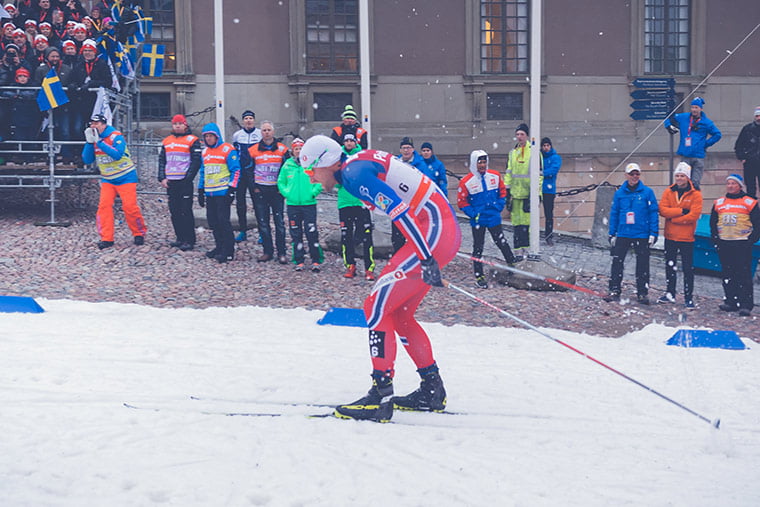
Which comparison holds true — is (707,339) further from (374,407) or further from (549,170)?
(549,170)

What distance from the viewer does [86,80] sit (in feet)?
45.7

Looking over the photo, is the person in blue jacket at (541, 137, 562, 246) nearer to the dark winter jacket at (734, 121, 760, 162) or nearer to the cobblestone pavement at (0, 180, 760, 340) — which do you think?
the cobblestone pavement at (0, 180, 760, 340)

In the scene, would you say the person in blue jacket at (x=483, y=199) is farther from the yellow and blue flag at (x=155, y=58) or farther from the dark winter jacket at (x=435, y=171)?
the yellow and blue flag at (x=155, y=58)

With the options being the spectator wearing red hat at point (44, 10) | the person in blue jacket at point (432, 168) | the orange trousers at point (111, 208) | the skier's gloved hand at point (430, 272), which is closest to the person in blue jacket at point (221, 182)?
the orange trousers at point (111, 208)

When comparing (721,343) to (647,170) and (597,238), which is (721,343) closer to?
(597,238)

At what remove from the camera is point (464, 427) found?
19.0ft

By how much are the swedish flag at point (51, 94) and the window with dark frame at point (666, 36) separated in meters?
16.3

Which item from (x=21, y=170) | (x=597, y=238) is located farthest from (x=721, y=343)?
(x=21, y=170)

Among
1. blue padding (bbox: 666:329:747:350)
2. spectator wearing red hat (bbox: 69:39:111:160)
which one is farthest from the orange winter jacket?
spectator wearing red hat (bbox: 69:39:111:160)

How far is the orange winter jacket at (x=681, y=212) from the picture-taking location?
1107 centimetres

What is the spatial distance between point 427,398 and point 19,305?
547 cm

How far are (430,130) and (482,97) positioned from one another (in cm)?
184

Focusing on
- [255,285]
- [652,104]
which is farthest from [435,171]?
[652,104]

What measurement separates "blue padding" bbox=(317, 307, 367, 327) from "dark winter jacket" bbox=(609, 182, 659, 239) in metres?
4.14
